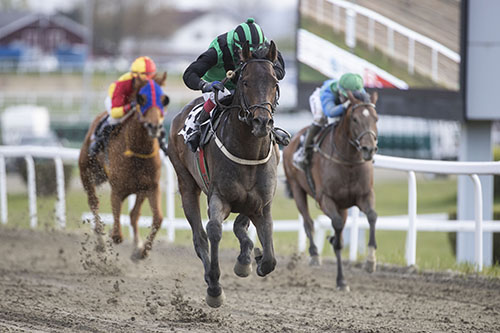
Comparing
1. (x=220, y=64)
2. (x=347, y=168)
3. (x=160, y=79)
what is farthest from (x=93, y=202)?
(x=220, y=64)

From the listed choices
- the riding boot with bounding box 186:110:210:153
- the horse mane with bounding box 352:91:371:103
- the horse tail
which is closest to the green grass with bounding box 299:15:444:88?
the horse tail

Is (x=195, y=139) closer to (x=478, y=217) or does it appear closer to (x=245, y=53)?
(x=245, y=53)

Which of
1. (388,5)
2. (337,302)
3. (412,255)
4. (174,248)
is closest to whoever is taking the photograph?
(337,302)

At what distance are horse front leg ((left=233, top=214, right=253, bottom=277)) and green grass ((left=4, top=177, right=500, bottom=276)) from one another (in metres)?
2.17

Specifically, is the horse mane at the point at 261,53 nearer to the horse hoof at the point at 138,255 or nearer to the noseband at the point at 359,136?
the noseband at the point at 359,136

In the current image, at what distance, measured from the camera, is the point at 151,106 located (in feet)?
24.9

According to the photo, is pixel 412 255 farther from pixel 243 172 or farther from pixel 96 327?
pixel 96 327

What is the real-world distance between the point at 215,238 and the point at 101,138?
131 inches

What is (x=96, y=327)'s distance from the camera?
195 inches

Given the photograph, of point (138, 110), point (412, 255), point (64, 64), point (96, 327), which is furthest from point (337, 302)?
point (64, 64)

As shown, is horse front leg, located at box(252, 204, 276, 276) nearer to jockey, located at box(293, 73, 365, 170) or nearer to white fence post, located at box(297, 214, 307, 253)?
jockey, located at box(293, 73, 365, 170)

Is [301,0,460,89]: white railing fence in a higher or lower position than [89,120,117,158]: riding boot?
higher

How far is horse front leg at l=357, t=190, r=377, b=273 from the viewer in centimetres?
698

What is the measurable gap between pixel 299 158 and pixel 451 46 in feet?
7.81
